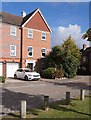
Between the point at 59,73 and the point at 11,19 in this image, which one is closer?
the point at 59,73

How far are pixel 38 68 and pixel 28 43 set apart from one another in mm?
4544

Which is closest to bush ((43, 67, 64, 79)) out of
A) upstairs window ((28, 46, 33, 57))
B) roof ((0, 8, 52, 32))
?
upstairs window ((28, 46, 33, 57))

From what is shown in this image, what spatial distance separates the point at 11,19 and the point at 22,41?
4.22 meters

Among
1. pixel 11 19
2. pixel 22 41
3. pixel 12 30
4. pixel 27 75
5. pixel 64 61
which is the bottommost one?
pixel 27 75

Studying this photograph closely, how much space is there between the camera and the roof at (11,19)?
34862 millimetres

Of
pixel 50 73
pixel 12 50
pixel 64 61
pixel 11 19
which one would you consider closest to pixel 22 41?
pixel 12 50

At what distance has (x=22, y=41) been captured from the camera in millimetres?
35625

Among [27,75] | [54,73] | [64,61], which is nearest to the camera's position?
[27,75]

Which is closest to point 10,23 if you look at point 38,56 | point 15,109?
point 38,56

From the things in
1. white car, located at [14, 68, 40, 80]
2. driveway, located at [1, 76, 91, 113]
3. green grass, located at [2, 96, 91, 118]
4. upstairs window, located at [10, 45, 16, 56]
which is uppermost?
upstairs window, located at [10, 45, 16, 56]

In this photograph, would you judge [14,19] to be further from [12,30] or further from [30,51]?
[30,51]

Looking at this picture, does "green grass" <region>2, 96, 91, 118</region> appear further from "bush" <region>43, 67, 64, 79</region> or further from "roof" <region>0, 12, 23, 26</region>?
"roof" <region>0, 12, 23, 26</region>

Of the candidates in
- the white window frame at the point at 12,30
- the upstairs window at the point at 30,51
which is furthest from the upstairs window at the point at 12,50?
the upstairs window at the point at 30,51

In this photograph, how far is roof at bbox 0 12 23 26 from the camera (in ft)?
114
